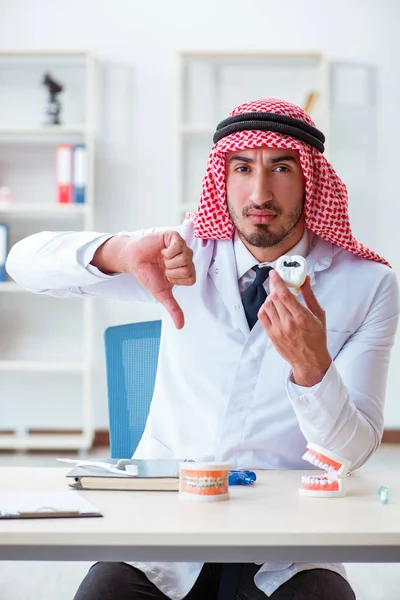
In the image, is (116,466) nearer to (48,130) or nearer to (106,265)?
(106,265)

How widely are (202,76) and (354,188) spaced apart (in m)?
1.22

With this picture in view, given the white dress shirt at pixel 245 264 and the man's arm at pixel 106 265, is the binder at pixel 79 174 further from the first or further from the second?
the white dress shirt at pixel 245 264

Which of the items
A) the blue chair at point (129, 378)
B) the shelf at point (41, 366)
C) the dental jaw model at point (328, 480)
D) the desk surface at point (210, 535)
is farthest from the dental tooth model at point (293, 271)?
the shelf at point (41, 366)

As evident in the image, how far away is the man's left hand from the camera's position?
1.40m

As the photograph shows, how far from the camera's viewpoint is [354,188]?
533 cm

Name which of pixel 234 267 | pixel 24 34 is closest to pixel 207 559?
pixel 234 267

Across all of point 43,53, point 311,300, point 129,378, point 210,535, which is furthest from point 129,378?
point 43,53

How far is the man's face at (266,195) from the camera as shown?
182 cm

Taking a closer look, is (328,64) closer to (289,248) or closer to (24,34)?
(24,34)

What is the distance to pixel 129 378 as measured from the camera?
1.96 meters

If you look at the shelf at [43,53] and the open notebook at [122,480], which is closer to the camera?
the open notebook at [122,480]

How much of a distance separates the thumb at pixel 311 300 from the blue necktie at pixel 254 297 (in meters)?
0.27

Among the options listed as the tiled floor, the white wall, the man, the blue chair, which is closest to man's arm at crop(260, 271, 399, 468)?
the man

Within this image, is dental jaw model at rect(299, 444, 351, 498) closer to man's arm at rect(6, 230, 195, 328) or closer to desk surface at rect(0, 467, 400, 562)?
desk surface at rect(0, 467, 400, 562)
